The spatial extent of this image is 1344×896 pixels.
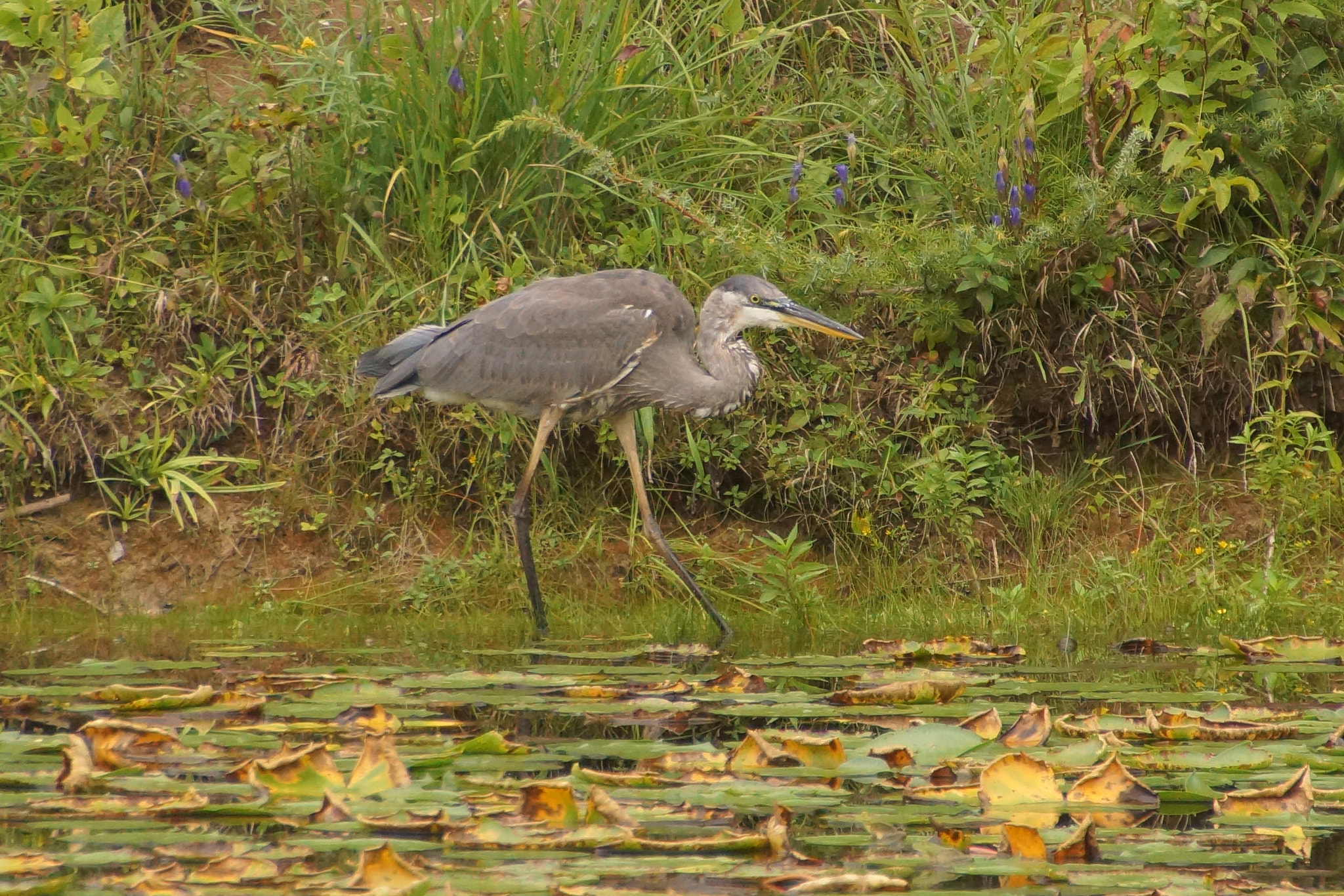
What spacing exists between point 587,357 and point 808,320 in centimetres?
85

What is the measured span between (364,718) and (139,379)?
3451mm

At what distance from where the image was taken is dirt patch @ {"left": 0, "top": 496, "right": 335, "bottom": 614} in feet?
19.9

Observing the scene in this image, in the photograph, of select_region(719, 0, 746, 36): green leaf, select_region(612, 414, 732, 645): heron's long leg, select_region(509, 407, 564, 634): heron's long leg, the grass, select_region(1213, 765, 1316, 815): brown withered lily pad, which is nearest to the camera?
select_region(1213, 765, 1316, 815): brown withered lily pad

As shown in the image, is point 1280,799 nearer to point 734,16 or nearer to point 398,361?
point 398,361

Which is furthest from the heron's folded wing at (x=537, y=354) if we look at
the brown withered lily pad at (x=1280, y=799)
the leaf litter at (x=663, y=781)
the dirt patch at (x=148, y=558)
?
the brown withered lily pad at (x=1280, y=799)

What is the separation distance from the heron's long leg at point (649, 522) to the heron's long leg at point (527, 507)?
0.29 m

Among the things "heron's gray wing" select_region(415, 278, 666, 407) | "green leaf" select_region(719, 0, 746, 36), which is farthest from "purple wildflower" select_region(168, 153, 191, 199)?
"green leaf" select_region(719, 0, 746, 36)

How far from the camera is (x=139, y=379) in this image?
253 inches

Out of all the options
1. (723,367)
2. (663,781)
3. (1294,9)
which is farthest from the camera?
(723,367)

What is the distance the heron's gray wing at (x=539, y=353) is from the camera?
5750 mm

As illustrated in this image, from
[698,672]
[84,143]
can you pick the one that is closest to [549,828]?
[698,672]

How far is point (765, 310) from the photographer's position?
232 inches

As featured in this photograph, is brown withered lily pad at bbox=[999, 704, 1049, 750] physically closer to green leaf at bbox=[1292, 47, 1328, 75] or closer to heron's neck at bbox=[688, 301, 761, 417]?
heron's neck at bbox=[688, 301, 761, 417]

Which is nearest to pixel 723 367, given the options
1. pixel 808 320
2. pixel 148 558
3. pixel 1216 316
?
pixel 808 320
